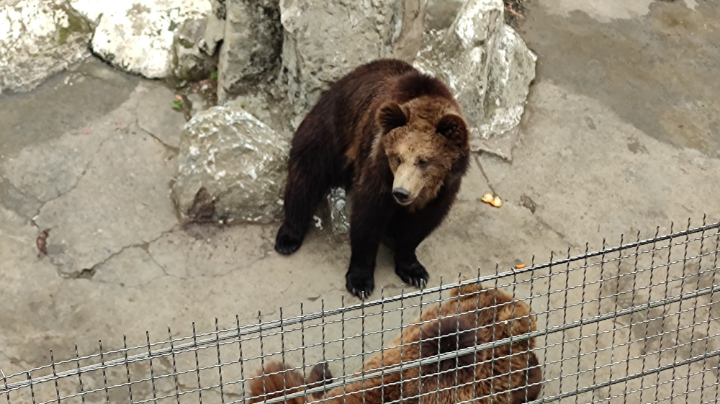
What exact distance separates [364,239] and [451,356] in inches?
65.3

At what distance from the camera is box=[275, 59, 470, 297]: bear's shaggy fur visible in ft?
14.7

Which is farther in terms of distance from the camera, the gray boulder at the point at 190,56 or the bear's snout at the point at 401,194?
the gray boulder at the point at 190,56

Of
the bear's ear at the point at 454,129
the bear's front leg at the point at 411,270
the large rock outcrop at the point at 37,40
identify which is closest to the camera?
the bear's ear at the point at 454,129

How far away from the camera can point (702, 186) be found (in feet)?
20.4

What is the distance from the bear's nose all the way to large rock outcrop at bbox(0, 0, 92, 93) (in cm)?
321

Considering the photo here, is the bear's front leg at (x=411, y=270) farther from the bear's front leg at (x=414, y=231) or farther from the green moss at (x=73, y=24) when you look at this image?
the green moss at (x=73, y=24)

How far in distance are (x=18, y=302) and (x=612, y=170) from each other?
427 cm

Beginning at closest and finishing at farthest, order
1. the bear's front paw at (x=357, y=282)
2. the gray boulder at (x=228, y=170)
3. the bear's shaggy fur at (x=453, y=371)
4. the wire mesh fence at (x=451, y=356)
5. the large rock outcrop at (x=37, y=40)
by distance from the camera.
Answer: the wire mesh fence at (x=451, y=356) → the bear's shaggy fur at (x=453, y=371) → the bear's front paw at (x=357, y=282) → the gray boulder at (x=228, y=170) → the large rock outcrop at (x=37, y=40)

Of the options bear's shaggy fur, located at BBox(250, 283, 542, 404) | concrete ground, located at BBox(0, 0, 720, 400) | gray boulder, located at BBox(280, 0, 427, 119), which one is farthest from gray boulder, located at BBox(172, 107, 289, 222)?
bear's shaggy fur, located at BBox(250, 283, 542, 404)

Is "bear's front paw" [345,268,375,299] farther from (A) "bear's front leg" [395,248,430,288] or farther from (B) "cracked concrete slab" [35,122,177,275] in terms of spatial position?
(B) "cracked concrete slab" [35,122,177,275]

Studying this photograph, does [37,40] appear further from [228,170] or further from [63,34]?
[228,170]

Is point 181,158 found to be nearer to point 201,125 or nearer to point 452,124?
point 201,125

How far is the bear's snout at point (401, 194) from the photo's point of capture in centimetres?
439

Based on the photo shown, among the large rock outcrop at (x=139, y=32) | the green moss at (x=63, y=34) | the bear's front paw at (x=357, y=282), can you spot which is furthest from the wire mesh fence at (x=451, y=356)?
the green moss at (x=63, y=34)
